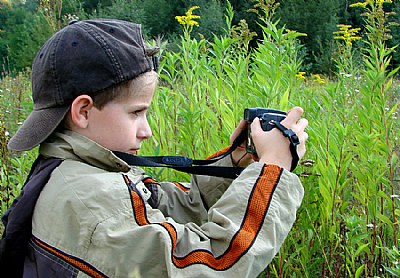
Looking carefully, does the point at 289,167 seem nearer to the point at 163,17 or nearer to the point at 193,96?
the point at 193,96

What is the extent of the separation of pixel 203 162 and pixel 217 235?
0.56 meters

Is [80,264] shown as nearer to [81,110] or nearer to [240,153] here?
[81,110]

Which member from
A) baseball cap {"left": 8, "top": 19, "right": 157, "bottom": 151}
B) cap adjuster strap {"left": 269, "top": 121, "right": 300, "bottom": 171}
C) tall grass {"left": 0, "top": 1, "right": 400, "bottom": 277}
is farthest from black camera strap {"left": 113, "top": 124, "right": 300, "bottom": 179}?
tall grass {"left": 0, "top": 1, "right": 400, "bottom": 277}

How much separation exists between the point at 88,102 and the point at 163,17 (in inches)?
1201

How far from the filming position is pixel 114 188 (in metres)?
1.38

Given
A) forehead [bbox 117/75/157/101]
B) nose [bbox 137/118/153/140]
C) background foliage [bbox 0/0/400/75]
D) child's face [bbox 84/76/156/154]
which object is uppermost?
forehead [bbox 117/75/157/101]

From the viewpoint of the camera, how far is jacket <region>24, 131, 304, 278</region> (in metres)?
1.32

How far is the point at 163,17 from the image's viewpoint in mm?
31125

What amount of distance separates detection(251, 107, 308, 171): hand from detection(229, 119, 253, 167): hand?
30 centimetres

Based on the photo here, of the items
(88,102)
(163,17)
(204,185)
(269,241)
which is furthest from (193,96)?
(163,17)

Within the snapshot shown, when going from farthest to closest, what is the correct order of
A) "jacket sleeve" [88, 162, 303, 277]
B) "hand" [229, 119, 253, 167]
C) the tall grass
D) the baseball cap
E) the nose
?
the tall grass, "hand" [229, 119, 253, 167], the nose, the baseball cap, "jacket sleeve" [88, 162, 303, 277]

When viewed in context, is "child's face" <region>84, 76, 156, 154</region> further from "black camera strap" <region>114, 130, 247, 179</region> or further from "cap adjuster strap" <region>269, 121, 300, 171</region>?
"cap adjuster strap" <region>269, 121, 300, 171</region>

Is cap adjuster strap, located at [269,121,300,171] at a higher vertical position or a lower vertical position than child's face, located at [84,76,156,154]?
lower

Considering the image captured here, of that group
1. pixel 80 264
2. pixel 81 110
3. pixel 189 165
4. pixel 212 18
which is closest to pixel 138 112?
pixel 81 110
